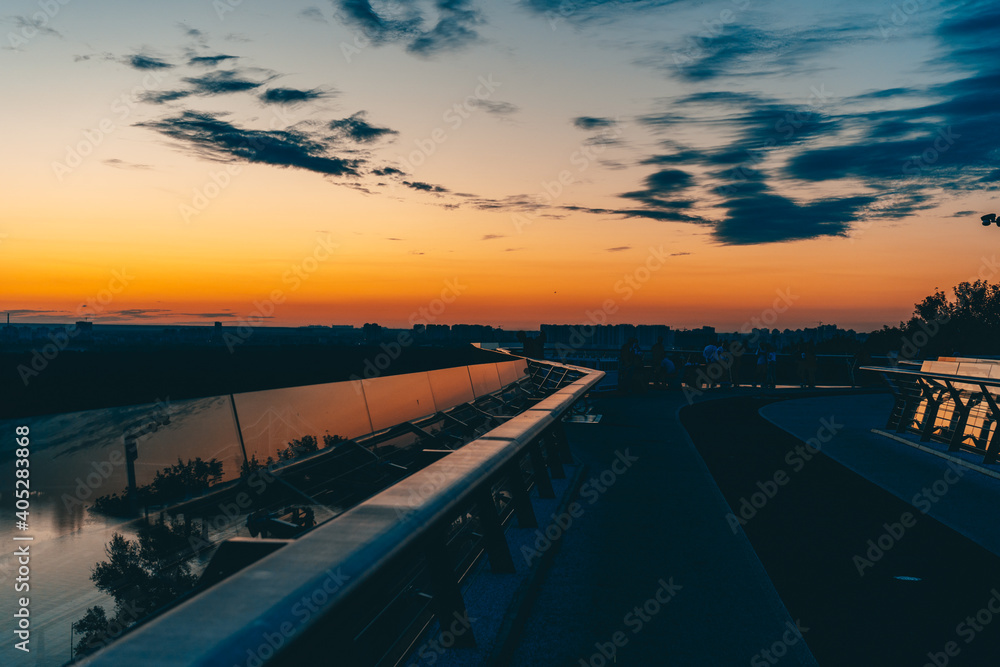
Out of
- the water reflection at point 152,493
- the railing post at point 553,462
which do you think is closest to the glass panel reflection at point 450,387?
the railing post at point 553,462

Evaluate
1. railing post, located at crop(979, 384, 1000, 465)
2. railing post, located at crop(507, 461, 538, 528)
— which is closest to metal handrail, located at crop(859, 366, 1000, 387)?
railing post, located at crop(979, 384, 1000, 465)

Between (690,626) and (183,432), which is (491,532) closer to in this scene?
(690,626)

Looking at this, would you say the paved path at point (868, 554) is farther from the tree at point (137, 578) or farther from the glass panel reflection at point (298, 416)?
the tree at point (137, 578)

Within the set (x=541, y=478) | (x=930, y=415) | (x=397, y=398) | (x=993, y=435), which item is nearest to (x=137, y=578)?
(x=397, y=398)

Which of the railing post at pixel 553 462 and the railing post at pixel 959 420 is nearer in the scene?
the railing post at pixel 553 462

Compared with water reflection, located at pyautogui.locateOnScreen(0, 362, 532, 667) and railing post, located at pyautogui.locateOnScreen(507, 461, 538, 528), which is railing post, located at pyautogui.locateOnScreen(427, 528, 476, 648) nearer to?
water reflection, located at pyautogui.locateOnScreen(0, 362, 532, 667)

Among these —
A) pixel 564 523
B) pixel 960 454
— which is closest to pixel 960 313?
pixel 960 454

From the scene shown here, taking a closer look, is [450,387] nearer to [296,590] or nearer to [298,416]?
[298,416]
